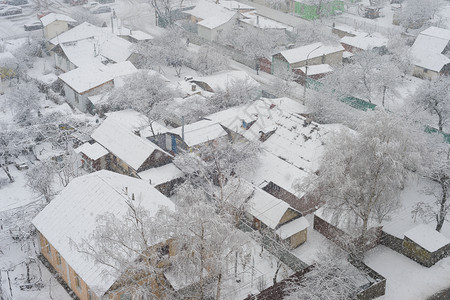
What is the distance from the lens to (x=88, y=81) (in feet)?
172

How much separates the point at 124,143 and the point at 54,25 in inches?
1265

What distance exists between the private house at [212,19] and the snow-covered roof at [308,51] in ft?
40.3

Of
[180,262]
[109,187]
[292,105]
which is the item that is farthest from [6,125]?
[180,262]

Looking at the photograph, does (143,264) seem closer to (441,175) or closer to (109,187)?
(109,187)

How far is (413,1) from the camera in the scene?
232 ft

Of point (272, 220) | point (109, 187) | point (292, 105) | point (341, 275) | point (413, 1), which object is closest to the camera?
point (341, 275)

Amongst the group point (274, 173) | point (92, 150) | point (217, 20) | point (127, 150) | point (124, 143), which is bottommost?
point (92, 150)

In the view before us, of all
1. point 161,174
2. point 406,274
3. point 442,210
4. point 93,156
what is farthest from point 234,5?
point 406,274

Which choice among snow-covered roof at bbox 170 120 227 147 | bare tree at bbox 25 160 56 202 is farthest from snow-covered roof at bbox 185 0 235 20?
bare tree at bbox 25 160 56 202

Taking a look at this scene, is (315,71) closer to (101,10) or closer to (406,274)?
(406,274)

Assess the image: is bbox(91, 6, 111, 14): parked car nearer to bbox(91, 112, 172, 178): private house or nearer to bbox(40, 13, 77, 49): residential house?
bbox(40, 13, 77, 49): residential house

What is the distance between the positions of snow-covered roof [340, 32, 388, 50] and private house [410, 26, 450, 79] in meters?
3.72

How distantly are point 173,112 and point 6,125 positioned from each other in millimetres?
13855

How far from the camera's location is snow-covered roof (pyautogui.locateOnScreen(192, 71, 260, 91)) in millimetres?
51312
